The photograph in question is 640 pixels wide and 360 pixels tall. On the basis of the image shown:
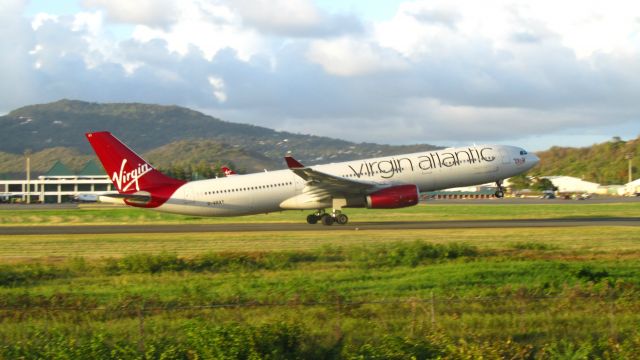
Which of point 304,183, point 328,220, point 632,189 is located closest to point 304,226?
point 328,220

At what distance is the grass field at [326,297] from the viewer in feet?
52.0

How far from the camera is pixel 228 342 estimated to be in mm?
15500

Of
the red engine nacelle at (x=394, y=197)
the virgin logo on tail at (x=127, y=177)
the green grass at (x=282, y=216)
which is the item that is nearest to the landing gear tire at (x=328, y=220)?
the red engine nacelle at (x=394, y=197)

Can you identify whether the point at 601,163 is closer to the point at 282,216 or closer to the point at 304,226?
the point at 282,216

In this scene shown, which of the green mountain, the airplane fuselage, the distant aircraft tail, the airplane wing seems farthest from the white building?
the distant aircraft tail

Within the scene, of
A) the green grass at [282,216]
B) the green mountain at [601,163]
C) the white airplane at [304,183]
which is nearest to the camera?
the white airplane at [304,183]

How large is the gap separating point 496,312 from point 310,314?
4200 millimetres

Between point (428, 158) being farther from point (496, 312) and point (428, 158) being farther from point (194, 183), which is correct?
point (496, 312)

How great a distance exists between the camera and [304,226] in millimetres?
53781

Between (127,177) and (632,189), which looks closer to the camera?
(127,177)

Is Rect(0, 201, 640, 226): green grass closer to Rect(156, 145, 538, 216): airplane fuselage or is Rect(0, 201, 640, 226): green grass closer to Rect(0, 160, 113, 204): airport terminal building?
Rect(156, 145, 538, 216): airplane fuselage

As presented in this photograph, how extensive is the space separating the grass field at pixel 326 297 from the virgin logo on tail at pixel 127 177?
724 centimetres

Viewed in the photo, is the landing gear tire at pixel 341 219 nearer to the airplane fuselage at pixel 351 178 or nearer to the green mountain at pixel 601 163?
the airplane fuselage at pixel 351 178

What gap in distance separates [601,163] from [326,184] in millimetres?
145697
